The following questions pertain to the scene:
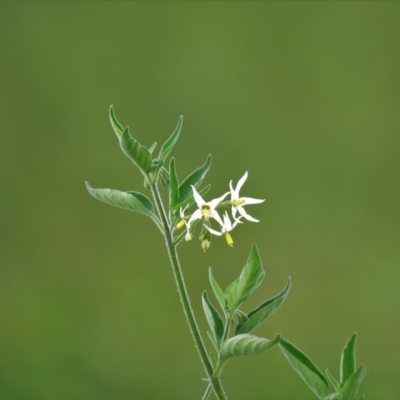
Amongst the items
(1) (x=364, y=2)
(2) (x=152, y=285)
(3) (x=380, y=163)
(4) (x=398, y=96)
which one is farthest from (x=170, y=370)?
(1) (x=364, y=2)

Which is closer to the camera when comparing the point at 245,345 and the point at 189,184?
the point at 245,345

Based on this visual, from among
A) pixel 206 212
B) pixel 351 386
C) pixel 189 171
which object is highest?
pixel 189 171

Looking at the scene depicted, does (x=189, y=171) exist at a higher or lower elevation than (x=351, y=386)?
higher

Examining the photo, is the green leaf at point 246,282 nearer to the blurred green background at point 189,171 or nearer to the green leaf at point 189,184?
the green leaf at point 189,184

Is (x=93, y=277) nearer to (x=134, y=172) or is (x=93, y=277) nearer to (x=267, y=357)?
A: (x=134, y=172)

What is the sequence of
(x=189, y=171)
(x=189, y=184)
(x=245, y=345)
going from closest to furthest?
1. (x=245, y=345)
2. (x=189, y=184)
3. (x=189, y=171)

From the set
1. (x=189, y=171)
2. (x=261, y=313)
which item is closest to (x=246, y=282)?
(x=261, y=313)

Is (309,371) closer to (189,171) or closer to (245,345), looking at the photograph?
(245,345)
